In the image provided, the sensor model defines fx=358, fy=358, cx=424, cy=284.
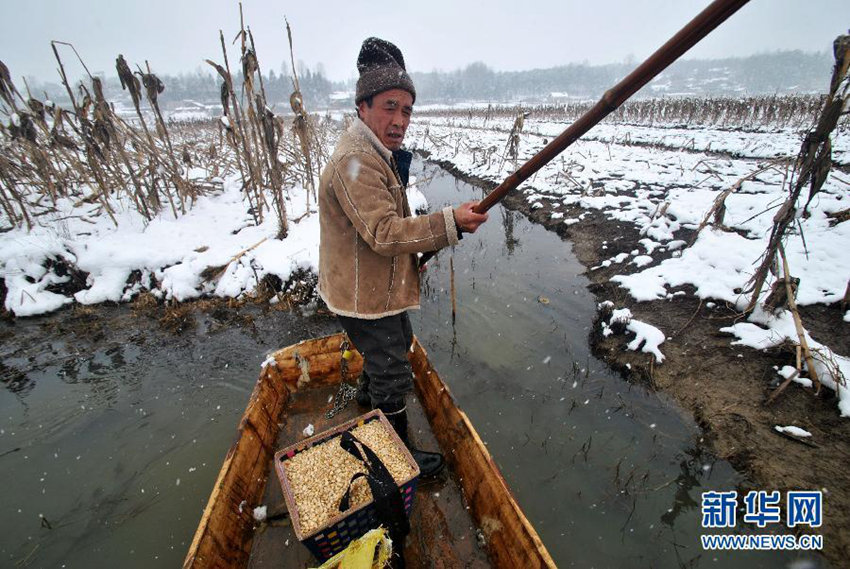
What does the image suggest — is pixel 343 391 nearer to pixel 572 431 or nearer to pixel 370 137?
pixel 572 431

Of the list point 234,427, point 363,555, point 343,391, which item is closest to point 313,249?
point 234,427

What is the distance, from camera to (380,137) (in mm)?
2186

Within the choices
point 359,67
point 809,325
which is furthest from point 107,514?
point 809,325

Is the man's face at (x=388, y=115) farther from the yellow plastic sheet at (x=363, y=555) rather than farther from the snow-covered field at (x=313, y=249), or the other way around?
the snow-covered field at (x=313, y=249)

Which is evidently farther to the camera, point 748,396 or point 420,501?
point 748,396

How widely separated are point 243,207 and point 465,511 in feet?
31.9

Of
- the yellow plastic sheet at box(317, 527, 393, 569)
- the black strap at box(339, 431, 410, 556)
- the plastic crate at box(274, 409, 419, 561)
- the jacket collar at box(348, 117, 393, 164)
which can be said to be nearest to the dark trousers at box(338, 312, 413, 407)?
the plastic crate at box(274, 409, 419, 561)

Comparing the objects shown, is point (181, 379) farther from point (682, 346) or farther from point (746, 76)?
point (746, 76)

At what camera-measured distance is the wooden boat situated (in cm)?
208

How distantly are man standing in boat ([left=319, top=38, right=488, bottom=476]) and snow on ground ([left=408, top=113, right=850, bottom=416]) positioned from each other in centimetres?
340

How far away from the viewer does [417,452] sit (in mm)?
2941

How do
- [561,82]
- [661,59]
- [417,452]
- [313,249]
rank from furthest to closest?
[561,82] → [313,249] → [417,452] → [661,59]

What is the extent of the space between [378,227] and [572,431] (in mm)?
3251

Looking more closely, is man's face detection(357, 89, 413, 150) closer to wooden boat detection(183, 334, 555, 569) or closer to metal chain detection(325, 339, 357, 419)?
wooden boat detection(183, 334, 555, 569)
